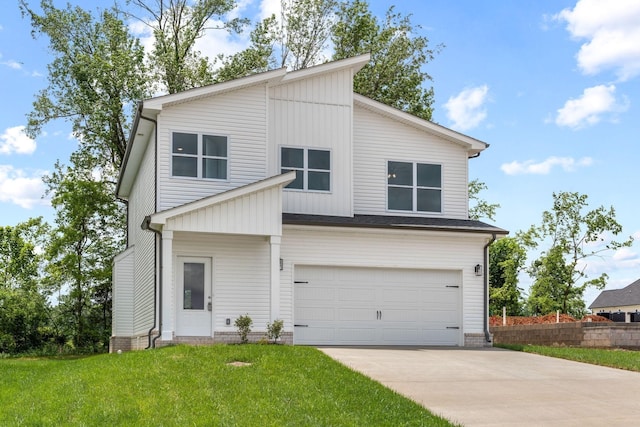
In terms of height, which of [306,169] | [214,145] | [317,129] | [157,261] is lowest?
[157,261]

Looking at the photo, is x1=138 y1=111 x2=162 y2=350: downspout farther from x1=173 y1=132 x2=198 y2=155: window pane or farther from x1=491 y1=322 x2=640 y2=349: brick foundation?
x1=491 y1=322 x2=640 y2=349: brick foundation

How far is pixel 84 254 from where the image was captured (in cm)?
3169

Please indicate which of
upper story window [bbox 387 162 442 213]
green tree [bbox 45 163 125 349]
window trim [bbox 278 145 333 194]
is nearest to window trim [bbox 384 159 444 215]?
upper story window [bbox 387 162 442 213]

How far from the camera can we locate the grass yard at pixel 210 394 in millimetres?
10461

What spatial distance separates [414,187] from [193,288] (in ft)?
23.5

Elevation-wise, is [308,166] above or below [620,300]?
above

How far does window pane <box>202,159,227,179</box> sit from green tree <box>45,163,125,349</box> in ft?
39.8

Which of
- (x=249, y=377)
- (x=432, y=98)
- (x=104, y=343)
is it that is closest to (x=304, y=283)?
(x=249, y=377)

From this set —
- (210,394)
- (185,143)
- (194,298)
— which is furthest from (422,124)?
(210,394)

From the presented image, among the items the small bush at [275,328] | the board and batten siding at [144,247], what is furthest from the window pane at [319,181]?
the small bush at [275,328]

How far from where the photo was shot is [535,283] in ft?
125

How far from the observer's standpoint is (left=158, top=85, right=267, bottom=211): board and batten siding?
1975 centimetres

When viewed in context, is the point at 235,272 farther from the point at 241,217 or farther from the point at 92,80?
the point at 92,80

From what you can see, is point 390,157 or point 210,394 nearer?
point 210,394
